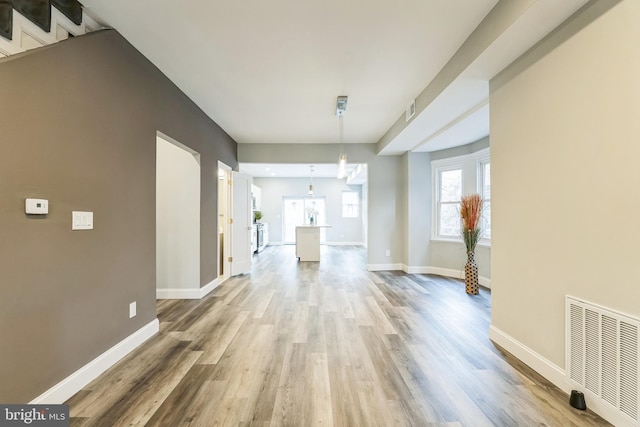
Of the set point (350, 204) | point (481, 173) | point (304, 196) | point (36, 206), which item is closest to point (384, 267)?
point (481, 173)

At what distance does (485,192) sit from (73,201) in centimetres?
541

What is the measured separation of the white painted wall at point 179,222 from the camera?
3.86 metres

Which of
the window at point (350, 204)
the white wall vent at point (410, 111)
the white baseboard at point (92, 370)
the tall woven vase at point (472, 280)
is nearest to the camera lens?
the white baseboard at point (92, 370)

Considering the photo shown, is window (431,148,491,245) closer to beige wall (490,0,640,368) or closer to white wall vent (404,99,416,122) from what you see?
white wall vent (404,99,416,122)

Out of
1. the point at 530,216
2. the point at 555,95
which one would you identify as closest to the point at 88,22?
the point at 555,95

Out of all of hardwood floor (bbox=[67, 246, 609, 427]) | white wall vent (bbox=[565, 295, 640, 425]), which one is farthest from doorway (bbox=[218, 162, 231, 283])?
white wall vent (bbox=[565, 295, 640, 425])

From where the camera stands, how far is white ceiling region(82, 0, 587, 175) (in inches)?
76.9

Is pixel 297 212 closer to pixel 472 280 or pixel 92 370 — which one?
pixel 472 280

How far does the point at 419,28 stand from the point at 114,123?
260cm

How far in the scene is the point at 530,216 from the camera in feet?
6.88

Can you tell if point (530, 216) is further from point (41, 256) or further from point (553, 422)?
point (41, 256)

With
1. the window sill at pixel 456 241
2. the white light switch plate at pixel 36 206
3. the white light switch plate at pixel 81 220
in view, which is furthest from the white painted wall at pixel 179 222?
the window sill at pixel 456 241

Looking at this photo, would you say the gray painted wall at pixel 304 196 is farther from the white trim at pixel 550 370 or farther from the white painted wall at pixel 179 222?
the white trim at pixel 550 370

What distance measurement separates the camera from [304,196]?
10711 millimetres
